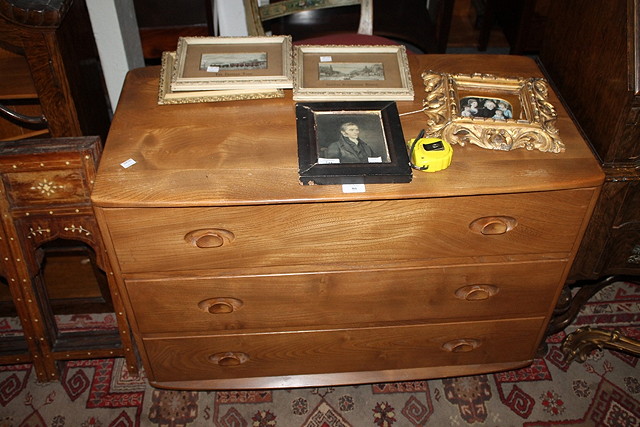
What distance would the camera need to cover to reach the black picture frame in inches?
57.5

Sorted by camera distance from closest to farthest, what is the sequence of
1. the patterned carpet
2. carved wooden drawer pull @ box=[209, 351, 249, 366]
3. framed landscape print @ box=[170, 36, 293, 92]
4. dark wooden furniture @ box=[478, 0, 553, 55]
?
framed landscape print @ box=[170, 36, 293, 92] → carved wooden drawer pull @ box=[209, 351, 249, 366] → the patterned carpet → dark wooden furniture @ box=[478, 0, 553, 55]

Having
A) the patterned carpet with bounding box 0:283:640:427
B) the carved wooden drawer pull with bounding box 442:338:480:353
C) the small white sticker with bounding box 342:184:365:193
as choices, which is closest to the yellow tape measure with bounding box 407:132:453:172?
the small white sticker with bounding box 342:184:365:193

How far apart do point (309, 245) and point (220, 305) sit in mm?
338

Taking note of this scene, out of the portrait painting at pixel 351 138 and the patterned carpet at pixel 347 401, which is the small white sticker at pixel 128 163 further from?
the patterned carpet at pixel 347 401

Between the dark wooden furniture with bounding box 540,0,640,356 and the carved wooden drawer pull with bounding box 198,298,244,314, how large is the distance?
1.05 metres

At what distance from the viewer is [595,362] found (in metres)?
2.18

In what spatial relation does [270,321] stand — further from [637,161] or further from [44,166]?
[637,161]

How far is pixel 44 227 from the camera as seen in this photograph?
5.74 ft

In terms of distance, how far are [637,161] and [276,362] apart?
1190mm

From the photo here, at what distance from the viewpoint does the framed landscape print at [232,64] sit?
165 cm

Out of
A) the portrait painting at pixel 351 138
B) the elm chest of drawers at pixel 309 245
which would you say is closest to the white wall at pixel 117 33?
the elm chest of drawers at pixel 309 245

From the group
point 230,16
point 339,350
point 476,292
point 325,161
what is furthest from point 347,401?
point 230,16

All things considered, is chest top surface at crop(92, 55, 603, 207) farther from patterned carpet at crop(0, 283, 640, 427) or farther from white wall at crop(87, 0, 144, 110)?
patterned carpet at crop(0, 283, 640, 427)

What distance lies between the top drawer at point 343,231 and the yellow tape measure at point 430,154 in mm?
84
